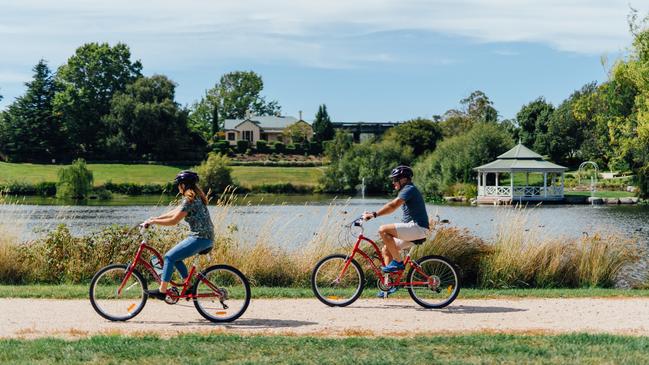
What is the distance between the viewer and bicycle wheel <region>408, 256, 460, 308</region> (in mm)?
10039

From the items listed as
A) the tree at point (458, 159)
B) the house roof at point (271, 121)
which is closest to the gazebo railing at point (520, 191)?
the tree at point (458, 159)

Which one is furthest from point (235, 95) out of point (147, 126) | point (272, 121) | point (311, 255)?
point (311, 255)

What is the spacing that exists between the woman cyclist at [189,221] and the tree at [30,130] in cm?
8229

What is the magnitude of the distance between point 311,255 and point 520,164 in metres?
49.4

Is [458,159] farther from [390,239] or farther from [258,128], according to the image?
[390,239]

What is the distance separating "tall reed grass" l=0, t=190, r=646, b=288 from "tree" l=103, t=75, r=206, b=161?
76094mm

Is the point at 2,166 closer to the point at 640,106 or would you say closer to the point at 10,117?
the point at 10,117

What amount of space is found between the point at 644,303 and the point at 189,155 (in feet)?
273

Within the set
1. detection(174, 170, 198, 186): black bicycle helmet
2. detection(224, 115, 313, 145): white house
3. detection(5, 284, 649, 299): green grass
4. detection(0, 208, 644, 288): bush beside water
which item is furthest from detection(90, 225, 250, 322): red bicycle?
detection(224, 115, 313, 145): white house

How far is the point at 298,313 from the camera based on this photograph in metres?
9.70

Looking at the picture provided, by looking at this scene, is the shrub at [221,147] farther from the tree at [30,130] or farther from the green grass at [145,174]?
the tree at [30,130]

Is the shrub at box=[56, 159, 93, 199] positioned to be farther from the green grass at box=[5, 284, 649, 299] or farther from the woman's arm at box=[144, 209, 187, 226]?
the woman's arm at box=[144, 209, 187, 226]

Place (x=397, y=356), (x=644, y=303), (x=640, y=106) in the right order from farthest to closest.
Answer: (x=640, y=106) → (x=644, y=303) → (x=397, y=356)

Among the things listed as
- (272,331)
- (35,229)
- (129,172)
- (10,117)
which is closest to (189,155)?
(129,172)
